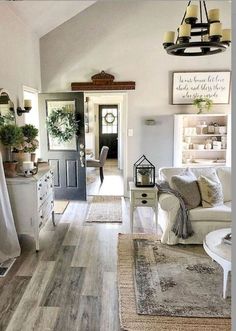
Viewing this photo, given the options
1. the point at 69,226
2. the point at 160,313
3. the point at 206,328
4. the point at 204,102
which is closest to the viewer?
the point at 206,328

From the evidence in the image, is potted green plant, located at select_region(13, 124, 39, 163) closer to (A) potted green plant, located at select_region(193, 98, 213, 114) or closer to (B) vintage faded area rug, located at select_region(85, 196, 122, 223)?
(B) vintage faded area rug, located at select_region(85, 196, 122, 223)

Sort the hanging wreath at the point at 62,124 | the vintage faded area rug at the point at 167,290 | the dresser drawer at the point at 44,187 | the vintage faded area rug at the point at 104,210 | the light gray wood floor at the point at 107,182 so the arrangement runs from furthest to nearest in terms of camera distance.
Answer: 1. the light gray wood floor at the point at 107,182
2. the hanging wreath at the point at 62,124
3. the vintage faded area rug at the point at 104,210
4. the dresser drawer at the point at 44,187
5. the vintage faded area rug at the point at 167,290

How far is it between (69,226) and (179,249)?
67.3 inches

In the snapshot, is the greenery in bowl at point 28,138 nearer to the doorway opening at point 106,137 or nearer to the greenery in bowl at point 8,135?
the greenery in bowl at point 8,135

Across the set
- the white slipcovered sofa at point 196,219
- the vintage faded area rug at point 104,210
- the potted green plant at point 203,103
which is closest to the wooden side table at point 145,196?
the white slipcovered sofa at point 196,219

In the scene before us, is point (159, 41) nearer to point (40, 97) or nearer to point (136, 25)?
point (136, 25)

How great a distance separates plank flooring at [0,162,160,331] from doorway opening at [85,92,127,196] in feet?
8.14

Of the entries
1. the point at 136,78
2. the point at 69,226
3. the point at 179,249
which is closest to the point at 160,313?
the point at 179,249

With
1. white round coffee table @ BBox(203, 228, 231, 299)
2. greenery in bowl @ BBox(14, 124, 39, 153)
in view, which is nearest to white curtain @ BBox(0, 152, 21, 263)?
greenery in bowl @ BBox(14, 124, 39, 153)

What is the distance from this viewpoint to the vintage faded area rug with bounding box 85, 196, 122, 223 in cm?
497

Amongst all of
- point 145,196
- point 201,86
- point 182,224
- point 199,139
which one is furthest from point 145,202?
point 201,86

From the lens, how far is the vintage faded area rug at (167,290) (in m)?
2.49

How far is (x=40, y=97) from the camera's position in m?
5.90

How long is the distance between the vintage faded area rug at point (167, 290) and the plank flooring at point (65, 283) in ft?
0.44
